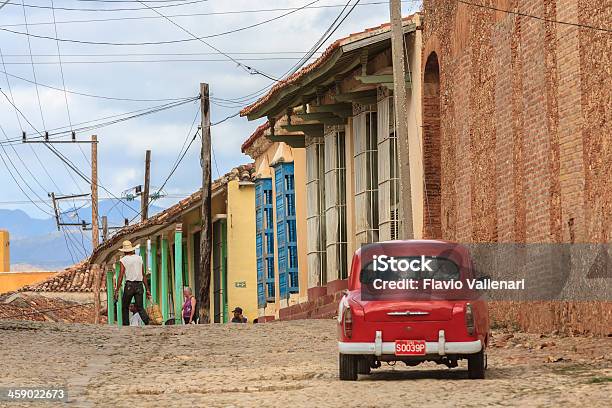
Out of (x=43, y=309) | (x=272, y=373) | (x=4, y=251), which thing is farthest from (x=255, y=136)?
(x=4, y=251)

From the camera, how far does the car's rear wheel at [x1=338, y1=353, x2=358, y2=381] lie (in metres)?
14.8

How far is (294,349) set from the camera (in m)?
19.9

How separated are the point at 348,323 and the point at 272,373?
62.2 inches

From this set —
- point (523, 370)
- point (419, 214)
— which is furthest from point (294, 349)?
point (419, 214)

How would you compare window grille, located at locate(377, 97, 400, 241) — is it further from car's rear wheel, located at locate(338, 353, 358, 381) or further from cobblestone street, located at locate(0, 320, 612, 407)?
car's rear wheel, located at locate(338, 353, 358, 381)

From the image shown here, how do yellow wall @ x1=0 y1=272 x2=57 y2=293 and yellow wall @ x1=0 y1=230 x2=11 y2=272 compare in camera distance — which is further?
yellow wall @ x1=0 y1=230 x2=11 y2=272

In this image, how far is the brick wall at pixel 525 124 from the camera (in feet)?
63.1

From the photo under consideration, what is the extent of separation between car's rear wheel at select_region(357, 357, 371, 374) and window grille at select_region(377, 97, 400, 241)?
13211 millimetres

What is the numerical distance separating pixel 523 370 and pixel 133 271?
15.0m

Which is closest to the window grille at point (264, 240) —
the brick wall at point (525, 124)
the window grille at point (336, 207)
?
the window grille at point (336, 207)

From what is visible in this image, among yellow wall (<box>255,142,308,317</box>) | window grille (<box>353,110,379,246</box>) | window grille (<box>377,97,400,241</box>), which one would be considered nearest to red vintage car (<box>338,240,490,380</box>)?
window grille (<box>377,97,400,241</box>)

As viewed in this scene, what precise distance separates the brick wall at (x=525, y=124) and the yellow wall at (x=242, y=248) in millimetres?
16476

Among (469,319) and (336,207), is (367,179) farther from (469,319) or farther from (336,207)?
(469,319)

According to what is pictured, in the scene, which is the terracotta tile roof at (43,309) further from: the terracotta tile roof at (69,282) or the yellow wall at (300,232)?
the yellow wall at (300,232)
